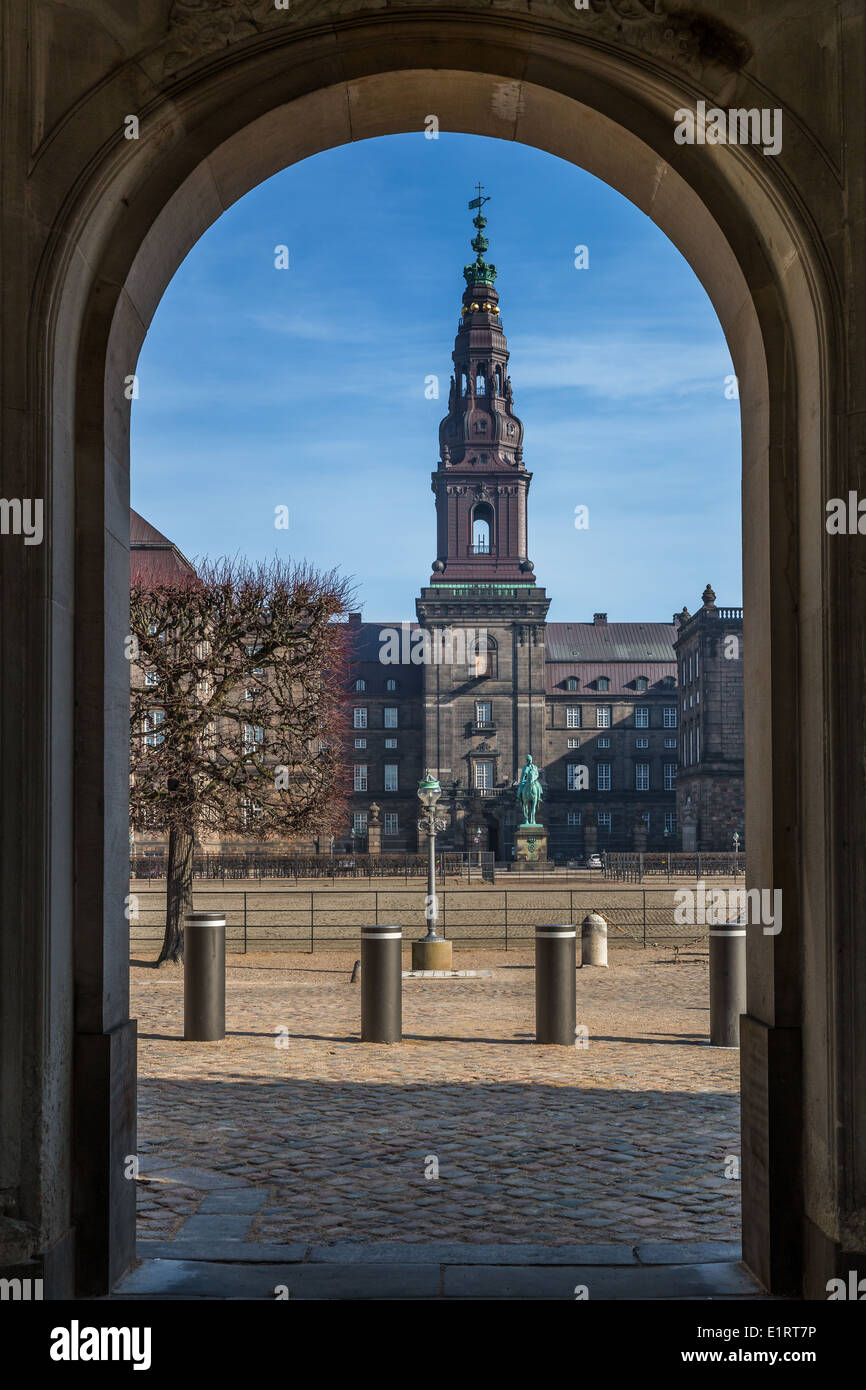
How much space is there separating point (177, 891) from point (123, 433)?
17.1 metres

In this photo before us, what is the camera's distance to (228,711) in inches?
928

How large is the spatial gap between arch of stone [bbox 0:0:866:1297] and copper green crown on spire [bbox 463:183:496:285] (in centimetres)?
11021

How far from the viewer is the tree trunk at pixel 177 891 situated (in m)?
21.7

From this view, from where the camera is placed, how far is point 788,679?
5391 millimetres

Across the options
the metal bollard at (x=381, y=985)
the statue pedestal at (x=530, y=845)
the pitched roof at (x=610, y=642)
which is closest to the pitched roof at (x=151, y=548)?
Answer: the statue pedestal at (x=530, y=845)

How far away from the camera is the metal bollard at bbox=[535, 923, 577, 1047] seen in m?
13.0

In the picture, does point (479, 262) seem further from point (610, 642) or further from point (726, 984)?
point (726, 984)

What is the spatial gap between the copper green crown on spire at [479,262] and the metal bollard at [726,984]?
10464 centimetres

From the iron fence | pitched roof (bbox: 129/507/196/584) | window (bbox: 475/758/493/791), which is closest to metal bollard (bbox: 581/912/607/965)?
the iron fence

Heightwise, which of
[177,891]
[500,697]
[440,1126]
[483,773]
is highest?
[500,697]

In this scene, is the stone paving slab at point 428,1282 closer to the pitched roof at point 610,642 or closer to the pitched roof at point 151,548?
the pitched roof at point 151,548

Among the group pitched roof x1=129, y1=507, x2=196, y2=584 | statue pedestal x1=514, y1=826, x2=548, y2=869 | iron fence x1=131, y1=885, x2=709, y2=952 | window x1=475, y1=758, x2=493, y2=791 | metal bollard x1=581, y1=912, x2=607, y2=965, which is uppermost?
pitched roof x1=129, y1=507, x2=196, y2=584

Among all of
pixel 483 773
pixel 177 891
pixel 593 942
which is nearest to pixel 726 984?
pixel 593 942

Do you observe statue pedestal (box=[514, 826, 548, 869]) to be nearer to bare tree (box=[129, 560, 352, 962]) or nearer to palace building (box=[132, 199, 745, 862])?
palace building (box=[132, 199, 745, 862])
